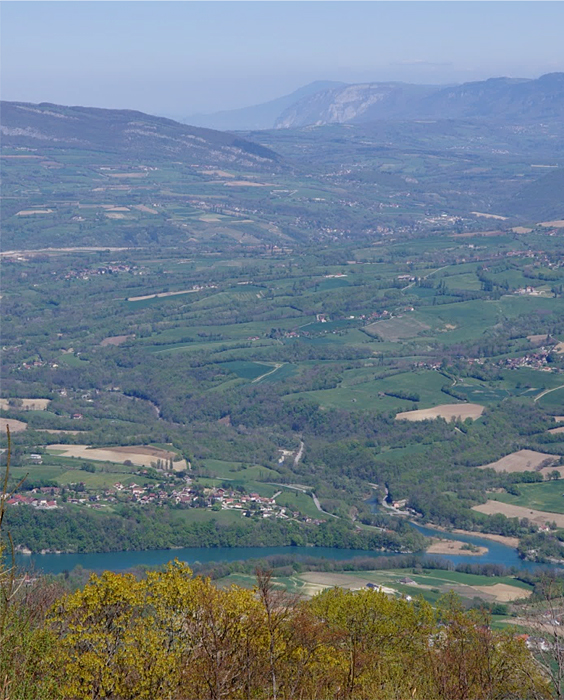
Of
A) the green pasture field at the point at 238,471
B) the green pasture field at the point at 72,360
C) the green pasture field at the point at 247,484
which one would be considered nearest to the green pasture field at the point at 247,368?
the green pasture field at the point at 72,360

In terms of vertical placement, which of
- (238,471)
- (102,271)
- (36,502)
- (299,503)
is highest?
(36,502)

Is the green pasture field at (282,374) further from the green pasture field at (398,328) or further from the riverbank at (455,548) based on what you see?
the riverbank at (455,548)

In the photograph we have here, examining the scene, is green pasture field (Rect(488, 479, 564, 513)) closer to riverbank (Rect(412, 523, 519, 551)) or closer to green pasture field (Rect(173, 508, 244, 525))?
riverbank (Rect(412, 523, 519, 551))

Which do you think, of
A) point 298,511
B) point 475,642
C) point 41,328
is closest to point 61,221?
point 41,328

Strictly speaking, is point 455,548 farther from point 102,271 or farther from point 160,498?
point 102,271

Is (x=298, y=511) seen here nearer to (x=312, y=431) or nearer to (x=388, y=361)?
(x=312, y=431)

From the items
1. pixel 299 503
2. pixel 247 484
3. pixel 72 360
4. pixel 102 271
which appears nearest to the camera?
pixel 299 503

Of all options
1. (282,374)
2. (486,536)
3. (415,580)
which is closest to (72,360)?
(282,374)
